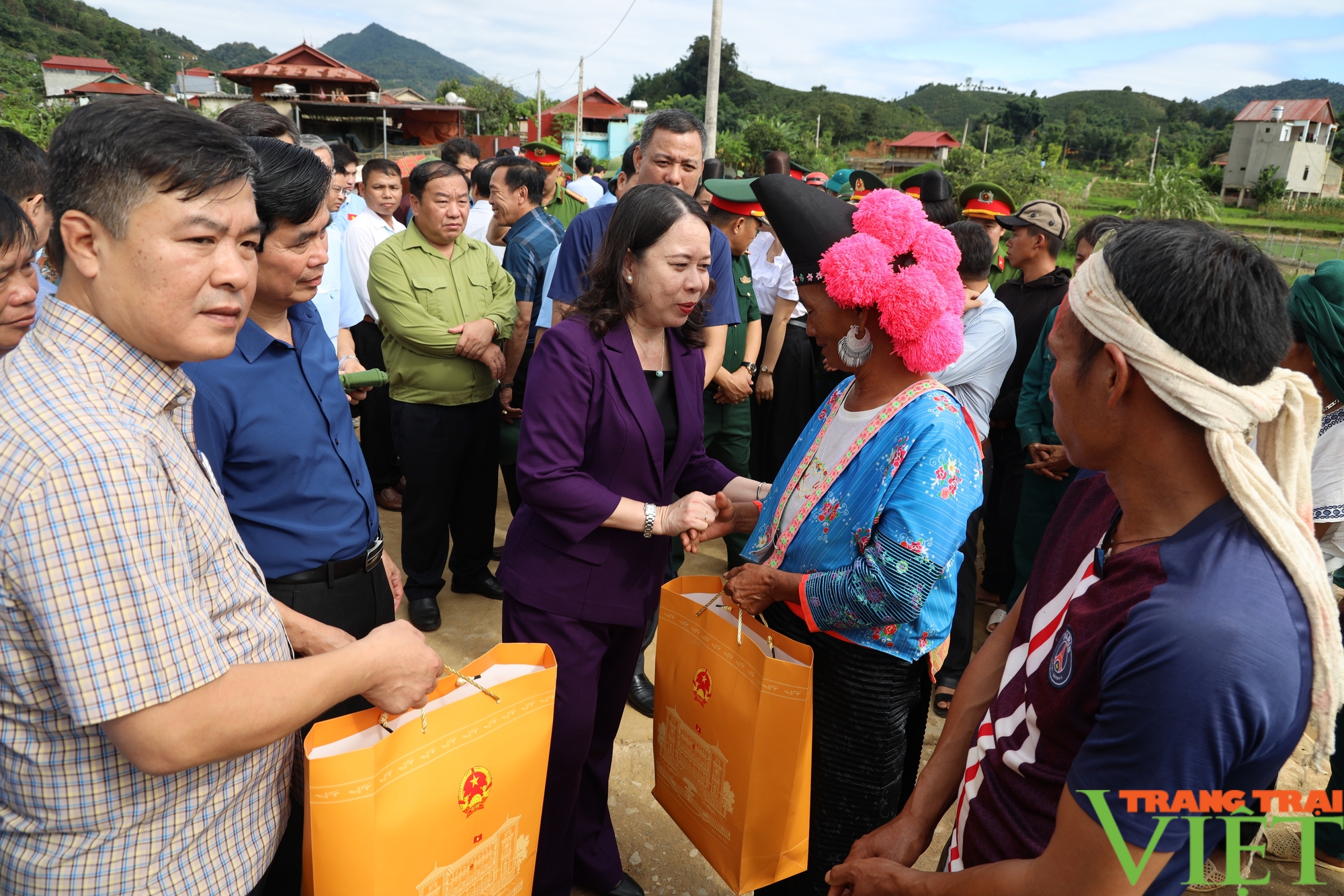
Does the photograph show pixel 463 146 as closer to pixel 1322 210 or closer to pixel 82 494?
pixel 82 494

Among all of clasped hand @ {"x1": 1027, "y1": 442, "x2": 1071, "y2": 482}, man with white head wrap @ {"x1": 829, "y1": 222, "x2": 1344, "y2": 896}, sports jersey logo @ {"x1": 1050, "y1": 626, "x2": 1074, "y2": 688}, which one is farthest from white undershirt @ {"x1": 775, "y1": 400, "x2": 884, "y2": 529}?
clasped hand @ {"x1": 1027, "y1": 442, "x2": 1071, "y2": 482}

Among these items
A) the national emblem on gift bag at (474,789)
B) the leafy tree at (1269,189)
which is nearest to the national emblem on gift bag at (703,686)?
the national emblem on gift bag at (474,789)

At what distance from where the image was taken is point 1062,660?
1.21m

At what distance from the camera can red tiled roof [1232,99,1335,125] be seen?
46.0 m

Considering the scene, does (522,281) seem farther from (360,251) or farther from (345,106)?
(345,106)

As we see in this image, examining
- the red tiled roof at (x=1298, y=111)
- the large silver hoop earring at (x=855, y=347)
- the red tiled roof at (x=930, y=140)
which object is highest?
the red tiled roof at (x=1298, y=111)

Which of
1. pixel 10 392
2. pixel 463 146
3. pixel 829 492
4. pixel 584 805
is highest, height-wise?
pixel 463 146

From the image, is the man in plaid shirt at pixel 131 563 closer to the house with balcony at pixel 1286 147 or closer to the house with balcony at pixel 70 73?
the house with balcony at pixel 1286 147

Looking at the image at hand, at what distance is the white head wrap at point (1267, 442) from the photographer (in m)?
0.98

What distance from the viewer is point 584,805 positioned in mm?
2453

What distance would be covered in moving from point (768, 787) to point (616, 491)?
869mm

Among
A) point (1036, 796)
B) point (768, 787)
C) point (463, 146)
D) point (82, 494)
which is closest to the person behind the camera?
point (82, 494)

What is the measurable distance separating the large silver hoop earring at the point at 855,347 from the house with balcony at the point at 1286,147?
5334cm

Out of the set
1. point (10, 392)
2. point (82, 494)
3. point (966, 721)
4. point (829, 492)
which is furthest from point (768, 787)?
point (10, 392)
